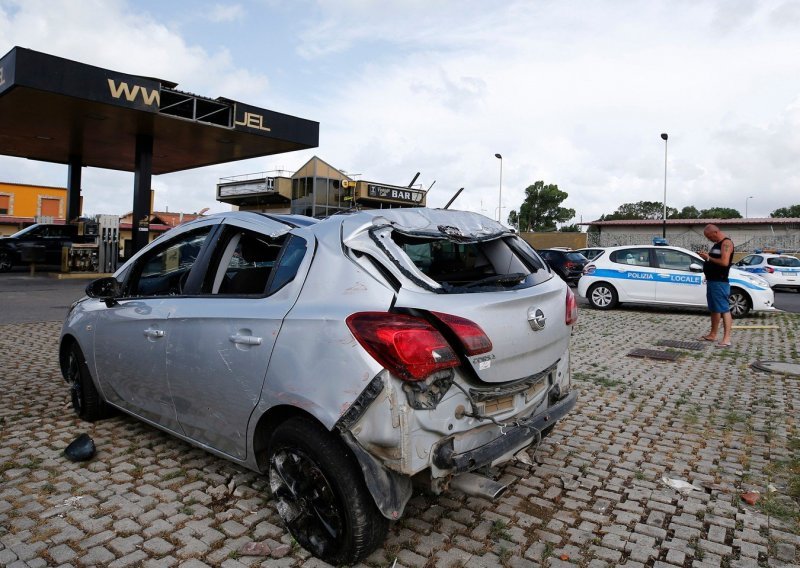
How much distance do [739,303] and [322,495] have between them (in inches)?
479

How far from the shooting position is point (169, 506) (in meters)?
3.24

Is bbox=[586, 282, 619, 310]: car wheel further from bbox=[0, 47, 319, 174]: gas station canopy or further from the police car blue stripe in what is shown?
bbox=[0, 47, 319, 174]: gas station canopy

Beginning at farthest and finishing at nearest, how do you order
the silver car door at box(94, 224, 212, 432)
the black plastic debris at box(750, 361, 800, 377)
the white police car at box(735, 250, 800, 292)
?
1. the white police car at box(735, 250, 800, 292)
2. the black plastic debris at box(750, 361, 800, 377)
3. the silver car door at box(94, 224, 212, 432)

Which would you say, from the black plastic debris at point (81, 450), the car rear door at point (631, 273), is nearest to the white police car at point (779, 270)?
the car rear door at point (631, 273)

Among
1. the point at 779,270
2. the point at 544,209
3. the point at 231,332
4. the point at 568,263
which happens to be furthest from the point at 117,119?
the point at 544,209

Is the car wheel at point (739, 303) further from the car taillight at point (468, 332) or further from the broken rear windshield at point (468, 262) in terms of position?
the car taillight at point (468, 332)

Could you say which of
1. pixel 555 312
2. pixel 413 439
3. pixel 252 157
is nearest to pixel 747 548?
pixel 555 312

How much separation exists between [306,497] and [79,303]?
306 cm

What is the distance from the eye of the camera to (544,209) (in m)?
80.2

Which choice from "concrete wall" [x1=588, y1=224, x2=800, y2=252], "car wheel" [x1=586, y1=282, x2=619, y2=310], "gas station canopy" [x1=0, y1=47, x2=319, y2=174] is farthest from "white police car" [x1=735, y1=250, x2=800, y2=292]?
"gas station canopy" [x1=0, y1=47, x2=319, y2=174]

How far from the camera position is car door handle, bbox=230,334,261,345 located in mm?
2901

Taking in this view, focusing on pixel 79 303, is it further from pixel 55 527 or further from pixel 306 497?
pixel 306 497

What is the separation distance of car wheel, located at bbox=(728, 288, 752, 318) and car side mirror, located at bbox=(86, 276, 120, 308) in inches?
474

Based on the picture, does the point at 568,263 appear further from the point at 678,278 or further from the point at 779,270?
the point at 678,278
